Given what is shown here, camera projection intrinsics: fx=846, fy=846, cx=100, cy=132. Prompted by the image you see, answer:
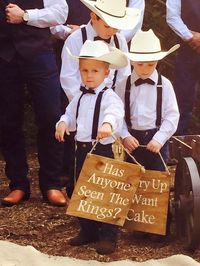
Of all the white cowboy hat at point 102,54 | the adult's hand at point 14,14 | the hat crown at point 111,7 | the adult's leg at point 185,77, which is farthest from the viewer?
the adult's leg at point 185,77

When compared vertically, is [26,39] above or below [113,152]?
above

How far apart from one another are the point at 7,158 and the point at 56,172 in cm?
36

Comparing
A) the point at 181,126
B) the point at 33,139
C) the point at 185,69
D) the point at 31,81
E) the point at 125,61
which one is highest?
the point at 125,61

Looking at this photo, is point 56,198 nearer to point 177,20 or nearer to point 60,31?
point 60,31

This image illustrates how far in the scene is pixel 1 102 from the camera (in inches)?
229

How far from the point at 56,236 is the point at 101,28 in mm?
1336

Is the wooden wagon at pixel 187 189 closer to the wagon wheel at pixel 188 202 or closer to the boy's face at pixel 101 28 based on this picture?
the wagon wheel at pixel 188 202

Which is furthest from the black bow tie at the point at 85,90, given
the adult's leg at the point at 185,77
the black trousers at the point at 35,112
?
the adult's leg at the point at 185,77

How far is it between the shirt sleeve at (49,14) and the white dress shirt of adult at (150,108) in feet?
2.76

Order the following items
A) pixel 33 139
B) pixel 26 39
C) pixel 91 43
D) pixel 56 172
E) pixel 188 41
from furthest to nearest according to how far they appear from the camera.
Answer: pixel 33 139 < pixel 188 41 < pixel 56 172 < pixel 26 39 < pixel 91 43

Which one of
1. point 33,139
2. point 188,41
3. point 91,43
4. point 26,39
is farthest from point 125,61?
point 33,139

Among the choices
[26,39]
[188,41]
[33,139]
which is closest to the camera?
[26,39]

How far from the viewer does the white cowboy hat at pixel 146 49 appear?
5.00 meters

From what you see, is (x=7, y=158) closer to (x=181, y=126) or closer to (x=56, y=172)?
(x=56, y=172)
